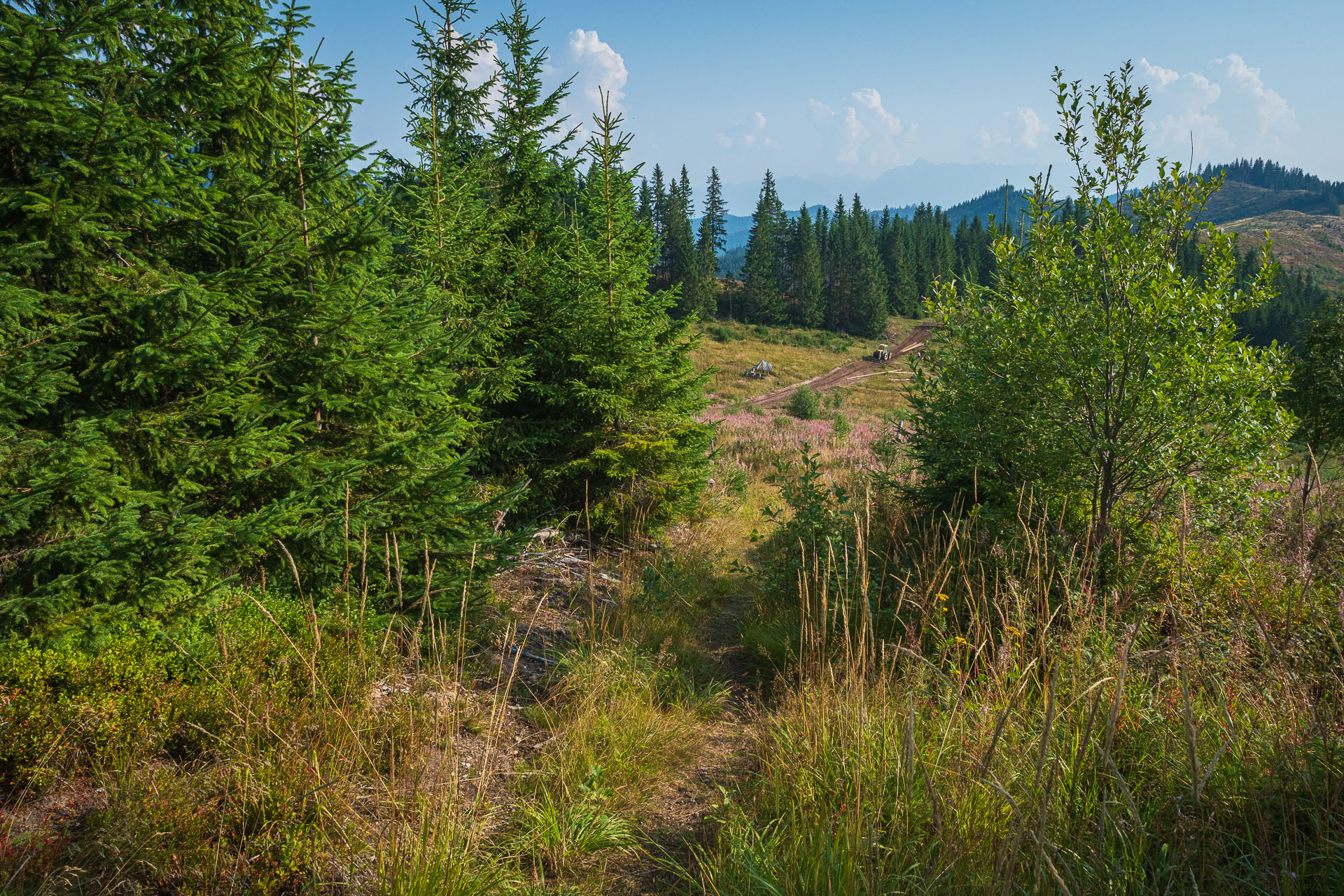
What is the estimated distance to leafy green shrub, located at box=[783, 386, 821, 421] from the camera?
1027 inches

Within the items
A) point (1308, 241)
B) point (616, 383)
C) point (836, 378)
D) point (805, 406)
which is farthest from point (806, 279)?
point (1308, 241)

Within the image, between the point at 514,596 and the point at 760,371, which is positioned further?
the point at 760,371

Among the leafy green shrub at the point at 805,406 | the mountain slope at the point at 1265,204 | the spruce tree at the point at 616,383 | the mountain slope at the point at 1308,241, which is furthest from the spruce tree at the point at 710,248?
the mountain slope at the point at 1265,204

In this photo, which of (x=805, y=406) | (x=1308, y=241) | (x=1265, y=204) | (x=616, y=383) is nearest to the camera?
(x=616, y=383)

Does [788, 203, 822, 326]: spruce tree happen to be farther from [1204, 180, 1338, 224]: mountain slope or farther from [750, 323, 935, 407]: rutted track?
[1204, 180, 1338, 224]: mountain slope

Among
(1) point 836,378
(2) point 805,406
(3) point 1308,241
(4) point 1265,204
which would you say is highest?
(4) point 1265,204

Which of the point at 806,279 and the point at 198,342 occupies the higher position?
the point at 806,279

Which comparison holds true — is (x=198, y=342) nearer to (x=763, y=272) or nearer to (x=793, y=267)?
(x=763, y=272)

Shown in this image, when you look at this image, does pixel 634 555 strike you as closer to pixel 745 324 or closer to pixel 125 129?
pixel 125 129

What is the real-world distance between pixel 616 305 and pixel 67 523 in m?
5.74

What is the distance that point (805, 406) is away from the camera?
86.3 ft

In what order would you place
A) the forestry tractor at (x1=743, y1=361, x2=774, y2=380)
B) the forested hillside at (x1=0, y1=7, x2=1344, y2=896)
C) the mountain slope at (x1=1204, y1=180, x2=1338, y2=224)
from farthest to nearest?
1. the mountain slope at (x1=1204, y1=180, x2=1338, y2=224)
2. the forestry tractor at (x1=743, y1=361, x2=774, y2=380)
3. the forested hillside at (x1=0, y1=7, x2=1344, y2=896)

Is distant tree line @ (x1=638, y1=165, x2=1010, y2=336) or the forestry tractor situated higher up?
distant tree line @ (x1=638, y1=165, x2=1010, y2=336)

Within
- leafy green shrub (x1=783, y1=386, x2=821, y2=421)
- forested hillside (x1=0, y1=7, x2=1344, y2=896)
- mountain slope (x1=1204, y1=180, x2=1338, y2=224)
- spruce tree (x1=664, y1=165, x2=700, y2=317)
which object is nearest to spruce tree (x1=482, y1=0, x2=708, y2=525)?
forested hillside (x1=0, y1=7, x2=1344, y2=896)
